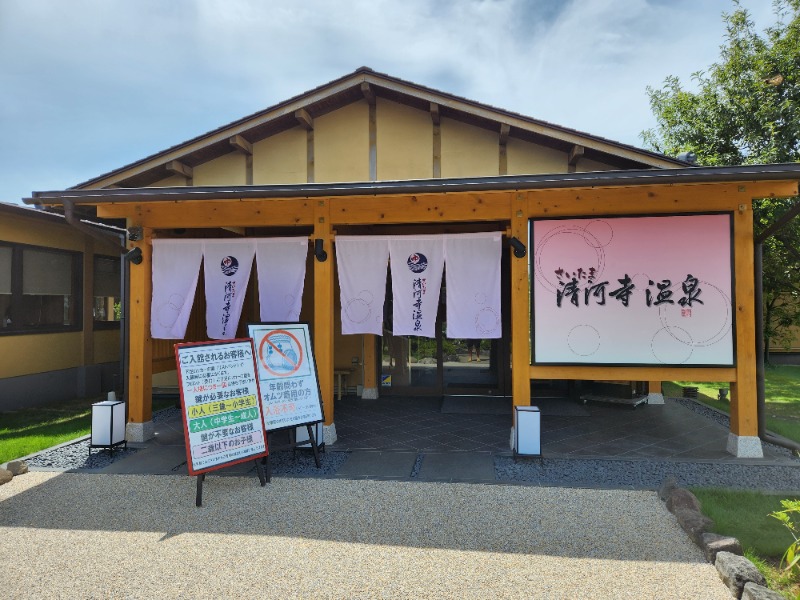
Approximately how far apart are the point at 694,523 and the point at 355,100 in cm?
747

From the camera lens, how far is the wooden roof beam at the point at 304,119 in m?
7.55

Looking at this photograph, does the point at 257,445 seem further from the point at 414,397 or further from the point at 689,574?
the point at 414,397

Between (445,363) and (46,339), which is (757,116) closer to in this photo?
(445,363)

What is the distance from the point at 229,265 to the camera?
22.3 ft

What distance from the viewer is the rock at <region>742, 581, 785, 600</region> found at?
2.80m

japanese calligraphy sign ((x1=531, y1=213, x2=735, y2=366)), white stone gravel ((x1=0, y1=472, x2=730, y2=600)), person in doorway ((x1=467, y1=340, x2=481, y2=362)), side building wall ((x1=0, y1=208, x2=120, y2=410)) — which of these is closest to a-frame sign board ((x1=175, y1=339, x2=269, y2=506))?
white stone gravel ((x1=0, y1=472, x2=730, y2=600))

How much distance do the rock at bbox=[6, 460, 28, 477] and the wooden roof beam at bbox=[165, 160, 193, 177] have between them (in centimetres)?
493

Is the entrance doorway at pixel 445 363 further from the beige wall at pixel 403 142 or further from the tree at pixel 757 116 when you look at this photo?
the tree at pixel 757 116

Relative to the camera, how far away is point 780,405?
918 cm

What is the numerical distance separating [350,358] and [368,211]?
438 cm

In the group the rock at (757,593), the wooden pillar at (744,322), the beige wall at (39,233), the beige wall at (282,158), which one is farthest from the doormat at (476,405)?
the beige wall at (39,233)

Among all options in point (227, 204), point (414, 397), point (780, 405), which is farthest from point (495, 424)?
point (780, 405)

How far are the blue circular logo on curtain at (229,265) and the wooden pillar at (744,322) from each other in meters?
6.81

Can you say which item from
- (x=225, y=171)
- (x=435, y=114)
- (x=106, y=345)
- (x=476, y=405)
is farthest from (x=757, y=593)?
(x=106, y=345)
